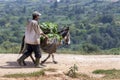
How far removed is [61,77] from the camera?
35.0 ft

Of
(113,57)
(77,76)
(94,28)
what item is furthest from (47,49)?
(94,28)

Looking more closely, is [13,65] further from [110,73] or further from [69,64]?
[110,73]

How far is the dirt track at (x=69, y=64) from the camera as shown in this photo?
1191 centimetres

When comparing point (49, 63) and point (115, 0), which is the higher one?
point (49, 63)

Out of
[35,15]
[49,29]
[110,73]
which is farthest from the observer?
[49,29]

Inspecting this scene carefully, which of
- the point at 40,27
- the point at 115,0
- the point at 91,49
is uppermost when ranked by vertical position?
the point at 40,27

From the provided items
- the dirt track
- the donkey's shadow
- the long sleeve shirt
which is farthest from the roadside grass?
the donkey's shadow

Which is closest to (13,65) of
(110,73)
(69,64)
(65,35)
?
(69,64)

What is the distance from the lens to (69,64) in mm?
13219

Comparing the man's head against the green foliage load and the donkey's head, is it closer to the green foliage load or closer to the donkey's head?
the green foliage load

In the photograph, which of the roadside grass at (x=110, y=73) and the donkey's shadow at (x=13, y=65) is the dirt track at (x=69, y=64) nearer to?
the donkey's shadow at (x=13, y=65)

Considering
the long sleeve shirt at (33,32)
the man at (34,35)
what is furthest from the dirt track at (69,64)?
the long sleeve shirt at (33,32)

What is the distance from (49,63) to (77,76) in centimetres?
247

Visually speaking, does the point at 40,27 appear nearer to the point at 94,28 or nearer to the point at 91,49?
the point at 91,49
